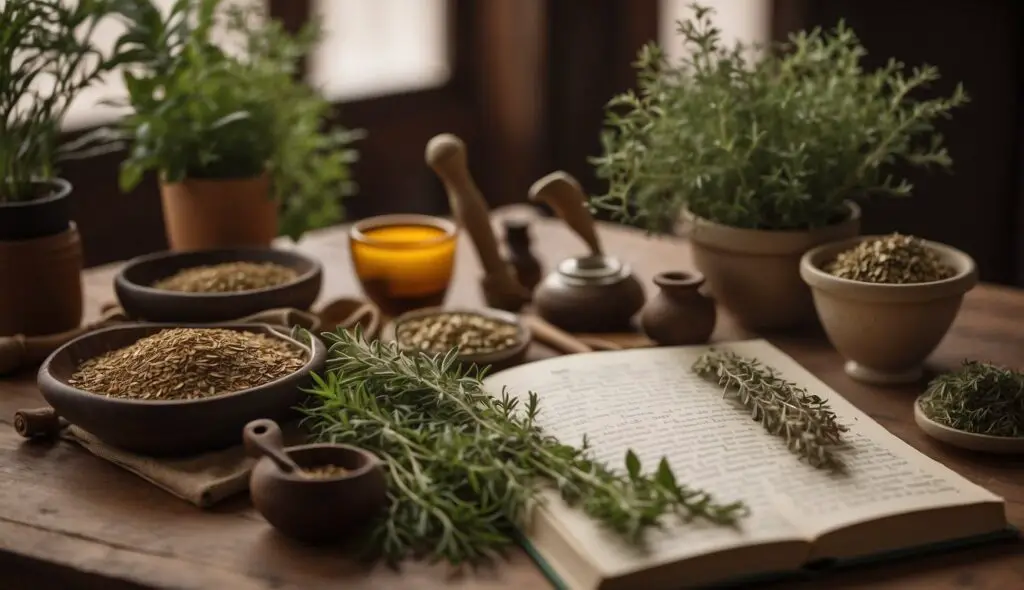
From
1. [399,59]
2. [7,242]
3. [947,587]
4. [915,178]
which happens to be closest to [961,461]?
[947,587]

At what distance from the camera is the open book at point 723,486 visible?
1.01m

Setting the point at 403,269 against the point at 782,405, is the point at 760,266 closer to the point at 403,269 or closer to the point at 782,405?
the point at 782,405

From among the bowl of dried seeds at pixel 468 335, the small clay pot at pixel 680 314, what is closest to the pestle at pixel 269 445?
the bowl of dried seeds at pixel 468 335

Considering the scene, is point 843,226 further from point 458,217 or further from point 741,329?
point 458,217

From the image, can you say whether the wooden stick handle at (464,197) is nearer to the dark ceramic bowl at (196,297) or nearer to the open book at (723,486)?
the dark ceramic bowl at (196,297)

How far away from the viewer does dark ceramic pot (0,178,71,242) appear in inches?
57.0

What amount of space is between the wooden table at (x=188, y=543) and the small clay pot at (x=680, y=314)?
0.17 m

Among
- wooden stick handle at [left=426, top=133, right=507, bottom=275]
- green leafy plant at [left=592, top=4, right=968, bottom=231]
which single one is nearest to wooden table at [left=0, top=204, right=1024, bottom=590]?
green leafy plant at [left=592, top=4, right=968, bottom=231]

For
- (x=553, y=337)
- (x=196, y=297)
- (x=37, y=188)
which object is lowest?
(x=553, y=337)

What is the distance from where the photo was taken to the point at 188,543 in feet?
3.59

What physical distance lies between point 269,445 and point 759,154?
74 centimetres

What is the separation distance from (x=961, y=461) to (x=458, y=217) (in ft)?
2.39

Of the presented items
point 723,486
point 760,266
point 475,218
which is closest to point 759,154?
point 760,266

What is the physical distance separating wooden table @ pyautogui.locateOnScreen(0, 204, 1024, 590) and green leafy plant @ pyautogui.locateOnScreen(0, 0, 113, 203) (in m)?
0.26
